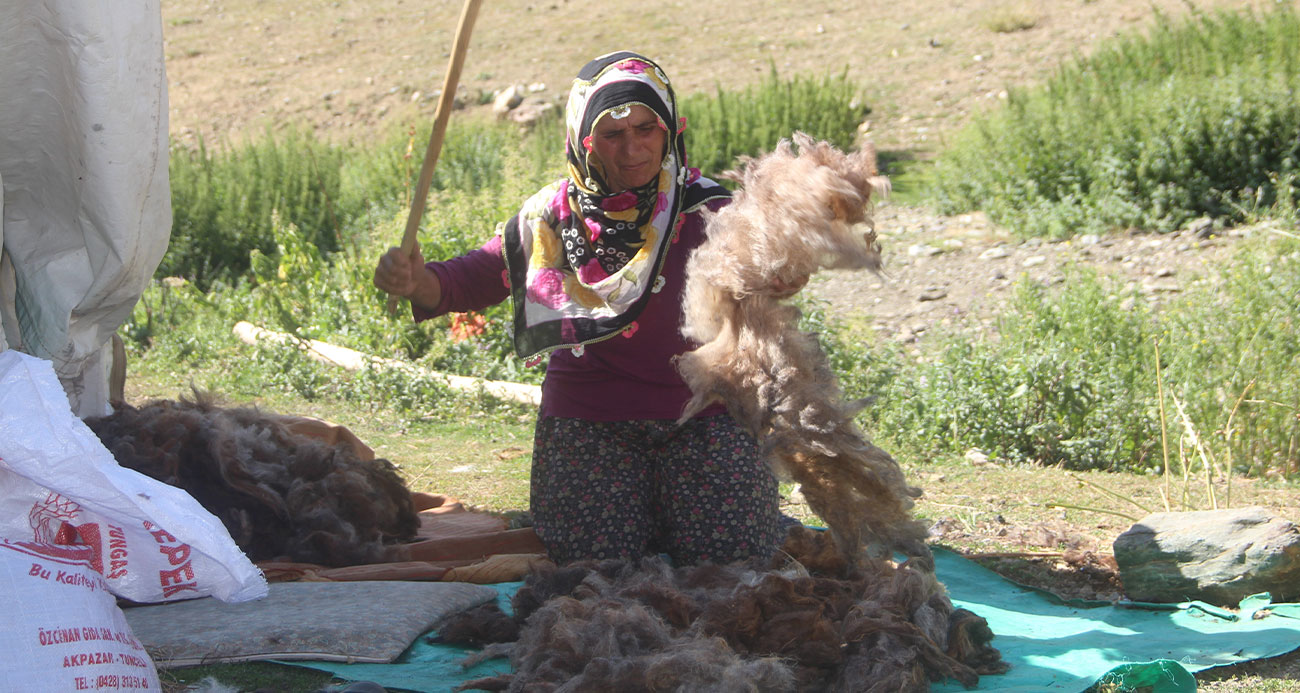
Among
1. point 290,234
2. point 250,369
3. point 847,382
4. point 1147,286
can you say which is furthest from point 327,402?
point 1147,286

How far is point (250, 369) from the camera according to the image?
20.5 ft

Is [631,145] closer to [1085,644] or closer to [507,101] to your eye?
[1085,644]

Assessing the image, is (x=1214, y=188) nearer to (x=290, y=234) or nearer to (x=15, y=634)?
(x=290, y=234)

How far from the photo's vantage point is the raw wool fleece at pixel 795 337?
8.15ft

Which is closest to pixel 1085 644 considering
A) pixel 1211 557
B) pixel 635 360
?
pixel 1211 557

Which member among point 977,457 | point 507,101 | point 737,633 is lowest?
point 977,457

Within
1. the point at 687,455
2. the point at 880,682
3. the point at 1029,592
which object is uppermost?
the point at 687,455

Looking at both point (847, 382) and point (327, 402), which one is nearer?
point (847, 382)

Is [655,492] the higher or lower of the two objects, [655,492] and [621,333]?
the lower

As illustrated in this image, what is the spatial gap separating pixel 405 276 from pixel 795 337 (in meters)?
1.11

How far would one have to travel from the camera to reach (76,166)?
273 cm

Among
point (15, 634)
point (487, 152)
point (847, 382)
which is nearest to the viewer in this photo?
point (15, 634)

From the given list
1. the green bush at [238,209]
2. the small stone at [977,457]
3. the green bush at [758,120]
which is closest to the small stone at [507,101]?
the green bush at [758,120]

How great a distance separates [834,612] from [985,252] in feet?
18.8
